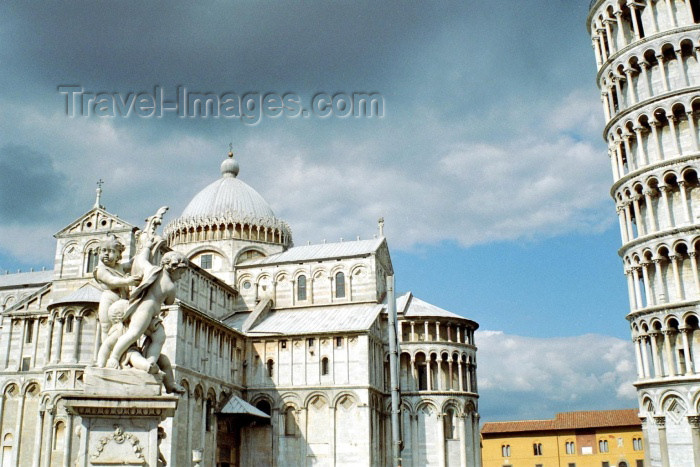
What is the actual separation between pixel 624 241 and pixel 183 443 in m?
24.6

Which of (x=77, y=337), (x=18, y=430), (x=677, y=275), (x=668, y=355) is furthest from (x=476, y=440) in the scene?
(x=18, y=430)

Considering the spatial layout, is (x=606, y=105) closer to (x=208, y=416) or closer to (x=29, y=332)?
(x=208, y=416)

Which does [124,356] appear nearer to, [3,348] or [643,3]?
[643,3]

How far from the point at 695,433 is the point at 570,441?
37.0 metres

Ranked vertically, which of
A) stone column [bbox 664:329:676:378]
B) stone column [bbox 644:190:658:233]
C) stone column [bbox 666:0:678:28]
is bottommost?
stone column [bbox 664:329:676:378]

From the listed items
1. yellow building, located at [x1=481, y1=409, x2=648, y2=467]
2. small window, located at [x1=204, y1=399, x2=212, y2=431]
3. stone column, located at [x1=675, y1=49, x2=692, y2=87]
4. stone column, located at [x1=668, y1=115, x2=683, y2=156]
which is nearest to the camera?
stone column, located at [x1=668, y1=115, x2=683, y2=156]

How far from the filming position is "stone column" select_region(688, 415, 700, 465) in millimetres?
27969

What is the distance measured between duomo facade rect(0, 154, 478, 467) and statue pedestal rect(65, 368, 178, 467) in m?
26.2

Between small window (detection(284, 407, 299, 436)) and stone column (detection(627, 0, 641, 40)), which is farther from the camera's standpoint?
small window (detection(284, 407, 299, 436))

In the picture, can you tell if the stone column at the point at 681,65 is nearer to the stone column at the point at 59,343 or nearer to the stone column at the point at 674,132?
the stone column at the point at 674,132

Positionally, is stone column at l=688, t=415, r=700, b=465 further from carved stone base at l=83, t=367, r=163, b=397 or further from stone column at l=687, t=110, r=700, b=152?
carved stone base at l=83, t=367, r=163, b=397

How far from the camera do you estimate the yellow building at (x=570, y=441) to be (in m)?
61.1

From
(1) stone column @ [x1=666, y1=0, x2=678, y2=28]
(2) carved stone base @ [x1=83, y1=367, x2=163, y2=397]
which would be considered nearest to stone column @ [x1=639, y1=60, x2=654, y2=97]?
(1) stone column @ [x1=666, y1=0, x2=678, y2=28]

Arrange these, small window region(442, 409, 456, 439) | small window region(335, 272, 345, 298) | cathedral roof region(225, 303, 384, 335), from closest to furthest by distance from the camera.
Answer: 1. cathedral roof region(225, 303, 384, 335)
2. small window region(442, 409, 456, 439)
3. small window region(335, 272, 345, 298)
